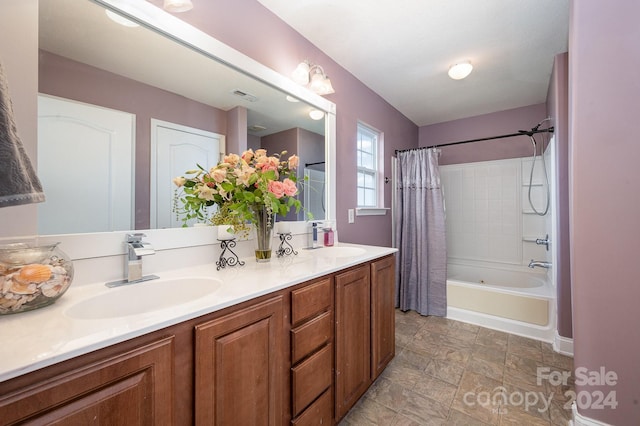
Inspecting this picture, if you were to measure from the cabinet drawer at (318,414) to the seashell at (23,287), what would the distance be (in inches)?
38.4

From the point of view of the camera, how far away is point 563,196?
2.07 m

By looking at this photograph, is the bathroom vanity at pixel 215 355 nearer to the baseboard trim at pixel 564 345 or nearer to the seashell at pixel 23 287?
the seashell at pixel 23 287

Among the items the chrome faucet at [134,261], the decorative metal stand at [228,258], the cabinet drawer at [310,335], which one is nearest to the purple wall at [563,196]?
the cabinet drawer at [310,335]

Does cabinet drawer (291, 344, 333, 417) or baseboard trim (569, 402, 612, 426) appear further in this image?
baseboard trim (569, 402, 612, 426)

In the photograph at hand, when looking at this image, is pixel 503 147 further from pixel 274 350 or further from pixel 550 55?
pixel 274 350

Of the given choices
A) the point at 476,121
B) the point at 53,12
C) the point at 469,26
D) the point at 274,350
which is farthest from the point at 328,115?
the point at 476,121

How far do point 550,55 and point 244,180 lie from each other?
8.82 ft

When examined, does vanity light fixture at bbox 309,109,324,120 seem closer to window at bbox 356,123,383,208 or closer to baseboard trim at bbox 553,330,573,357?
window at bbox 356,123,383,208

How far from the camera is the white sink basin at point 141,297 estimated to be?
0.83 m

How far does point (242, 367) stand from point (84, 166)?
92cm

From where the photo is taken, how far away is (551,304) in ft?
7.43

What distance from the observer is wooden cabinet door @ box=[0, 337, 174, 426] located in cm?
50

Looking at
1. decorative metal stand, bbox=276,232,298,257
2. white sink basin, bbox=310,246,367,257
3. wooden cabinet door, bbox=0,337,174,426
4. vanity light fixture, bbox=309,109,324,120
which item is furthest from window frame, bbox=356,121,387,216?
wooden cabinet door, bbox=0,337,174,426

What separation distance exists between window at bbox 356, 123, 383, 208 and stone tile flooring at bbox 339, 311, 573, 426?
4.43 feet
